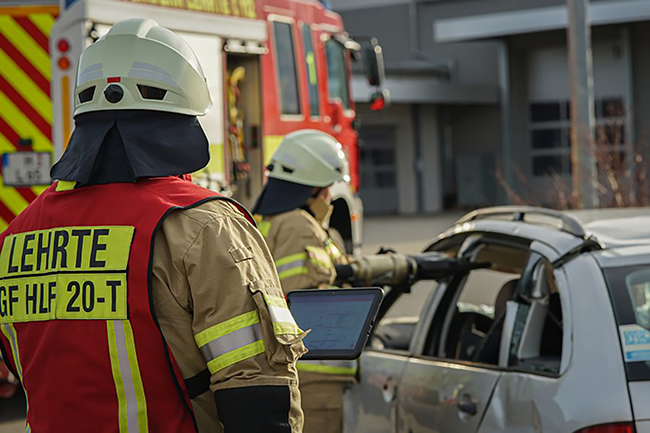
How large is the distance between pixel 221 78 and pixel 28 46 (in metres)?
1.51

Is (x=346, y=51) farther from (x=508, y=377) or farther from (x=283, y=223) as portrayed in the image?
(x=508, y=377)

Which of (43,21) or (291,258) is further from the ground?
(43,21)

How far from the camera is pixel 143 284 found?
2.38 metres

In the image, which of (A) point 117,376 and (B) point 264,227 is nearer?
(A) point 117,376

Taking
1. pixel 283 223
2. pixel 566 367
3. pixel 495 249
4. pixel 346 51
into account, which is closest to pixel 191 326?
pixel 566 367

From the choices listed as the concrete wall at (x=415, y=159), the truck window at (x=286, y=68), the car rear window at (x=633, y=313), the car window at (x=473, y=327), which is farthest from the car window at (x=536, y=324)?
the concrete wall at (x=415, y=159)

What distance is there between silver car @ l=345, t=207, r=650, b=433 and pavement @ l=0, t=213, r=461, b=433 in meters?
1.34

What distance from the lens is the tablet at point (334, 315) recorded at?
2.92 meters

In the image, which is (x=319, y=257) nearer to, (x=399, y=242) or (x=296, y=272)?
(x=296, y=272)

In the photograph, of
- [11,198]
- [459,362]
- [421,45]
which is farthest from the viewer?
[421,45]

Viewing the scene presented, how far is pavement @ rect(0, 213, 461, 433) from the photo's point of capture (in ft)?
24.9

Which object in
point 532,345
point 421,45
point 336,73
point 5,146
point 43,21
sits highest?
point 421,45

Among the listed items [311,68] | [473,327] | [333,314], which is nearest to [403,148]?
[311,68]

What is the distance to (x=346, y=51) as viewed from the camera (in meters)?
11.2
